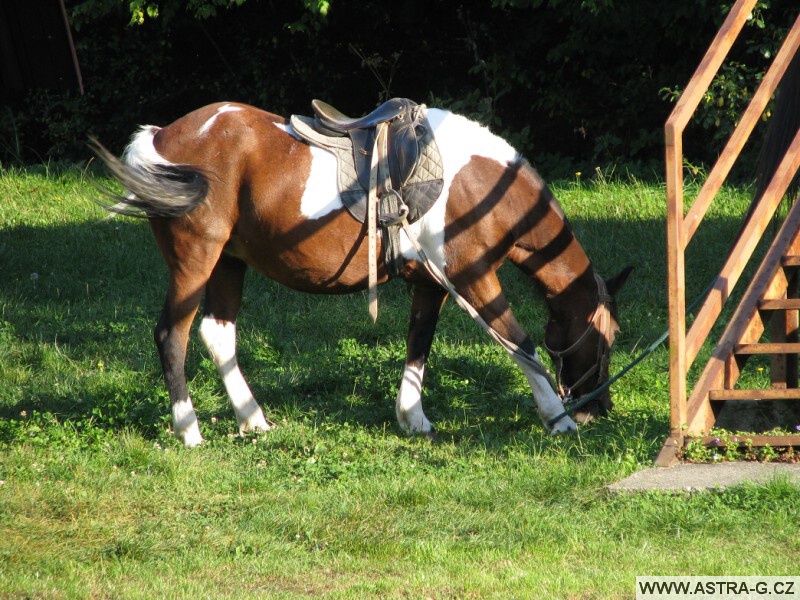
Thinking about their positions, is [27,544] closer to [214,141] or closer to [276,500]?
[276,500]

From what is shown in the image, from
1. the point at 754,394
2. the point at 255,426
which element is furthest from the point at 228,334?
the point at 754,394

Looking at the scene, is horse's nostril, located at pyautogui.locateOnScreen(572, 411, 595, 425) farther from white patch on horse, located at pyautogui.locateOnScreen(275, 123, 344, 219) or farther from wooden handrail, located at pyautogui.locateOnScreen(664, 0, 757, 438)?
white patch on horse, located at pyautogui.locateOnScreen(275, 123, 344, 219)

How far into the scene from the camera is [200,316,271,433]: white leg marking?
19.3 feet

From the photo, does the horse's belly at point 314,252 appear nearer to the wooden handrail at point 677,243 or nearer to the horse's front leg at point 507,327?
the horse's front leg at point 507,327

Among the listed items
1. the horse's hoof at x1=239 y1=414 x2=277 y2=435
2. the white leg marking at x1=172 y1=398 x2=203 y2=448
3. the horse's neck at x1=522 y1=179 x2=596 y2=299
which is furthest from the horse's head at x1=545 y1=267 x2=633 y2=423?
the white leg marking at x1=172 y1=398 x2=203 y2=448

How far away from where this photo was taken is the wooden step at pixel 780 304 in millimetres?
5035

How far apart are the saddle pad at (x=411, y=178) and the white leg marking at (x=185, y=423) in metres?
1.50

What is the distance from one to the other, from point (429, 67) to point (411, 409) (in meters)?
9.53

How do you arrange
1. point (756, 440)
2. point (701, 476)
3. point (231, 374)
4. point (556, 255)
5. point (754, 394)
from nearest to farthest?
1. point (701, 476)
2. point (756, 440)
3. point (754, 394)
4. point (556, 255)
5. point (231, 374)

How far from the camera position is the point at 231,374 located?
5941 millimetres

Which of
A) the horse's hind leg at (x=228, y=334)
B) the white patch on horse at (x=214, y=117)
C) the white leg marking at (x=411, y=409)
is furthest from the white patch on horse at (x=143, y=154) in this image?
the white leg marking at (x=411, y=409)

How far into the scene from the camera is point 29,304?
28.3 ft

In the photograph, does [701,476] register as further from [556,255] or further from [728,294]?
[556,255]

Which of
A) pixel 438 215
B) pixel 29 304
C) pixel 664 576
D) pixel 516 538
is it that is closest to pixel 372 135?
pixel 438 215
